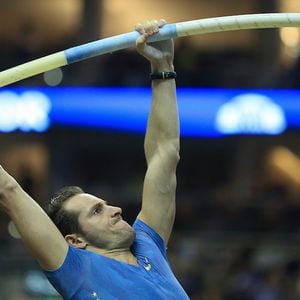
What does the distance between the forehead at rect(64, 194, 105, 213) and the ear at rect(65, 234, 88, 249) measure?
13 centimetres

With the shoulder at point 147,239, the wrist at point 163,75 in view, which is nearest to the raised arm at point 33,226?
the shoulder at point 147,239

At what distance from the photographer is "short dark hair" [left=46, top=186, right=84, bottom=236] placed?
17.1 feet

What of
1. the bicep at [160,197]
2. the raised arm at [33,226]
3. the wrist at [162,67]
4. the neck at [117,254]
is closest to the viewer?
the raised arm at [33,226]

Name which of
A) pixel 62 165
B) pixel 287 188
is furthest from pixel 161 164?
pixel 62 165

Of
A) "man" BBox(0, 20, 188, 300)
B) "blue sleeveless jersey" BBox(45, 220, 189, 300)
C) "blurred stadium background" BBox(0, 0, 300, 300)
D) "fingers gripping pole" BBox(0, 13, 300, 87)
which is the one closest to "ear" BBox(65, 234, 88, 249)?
"man" BBox(0, 20, 188, 300)

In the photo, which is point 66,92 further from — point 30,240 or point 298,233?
point 30,240

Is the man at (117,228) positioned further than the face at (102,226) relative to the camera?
No

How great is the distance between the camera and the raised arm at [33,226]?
480cm

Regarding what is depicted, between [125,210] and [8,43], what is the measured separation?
4.11 metres

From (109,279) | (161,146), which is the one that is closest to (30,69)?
(161,146)

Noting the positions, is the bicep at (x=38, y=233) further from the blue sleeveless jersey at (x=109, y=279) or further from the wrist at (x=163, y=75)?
the wrist at (x=163, y=75)

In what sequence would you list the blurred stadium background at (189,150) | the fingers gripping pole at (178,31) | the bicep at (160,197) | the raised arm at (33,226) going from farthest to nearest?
the blurred stadium background at (189,150), the bicep at (160,197), the fingers gripping pole at (178,31), the raised arm at (33,226)

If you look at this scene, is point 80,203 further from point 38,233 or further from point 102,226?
point 38,233

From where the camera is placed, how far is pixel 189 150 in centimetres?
1869
